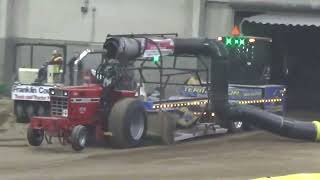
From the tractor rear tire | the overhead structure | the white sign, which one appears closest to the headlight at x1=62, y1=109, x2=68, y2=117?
the tractor rear tire

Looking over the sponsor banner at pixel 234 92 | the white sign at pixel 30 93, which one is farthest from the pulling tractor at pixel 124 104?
the white sign at pixel 30 93

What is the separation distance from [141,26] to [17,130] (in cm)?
1051

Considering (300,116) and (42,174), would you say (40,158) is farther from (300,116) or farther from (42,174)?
(300,116)

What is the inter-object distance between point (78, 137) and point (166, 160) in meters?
2.25

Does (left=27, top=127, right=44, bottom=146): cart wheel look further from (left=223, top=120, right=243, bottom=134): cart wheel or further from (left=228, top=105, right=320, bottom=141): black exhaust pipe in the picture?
(left=223, top=120, right=243, bottom=134): cart wheel

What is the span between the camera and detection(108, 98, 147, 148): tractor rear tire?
641 inches

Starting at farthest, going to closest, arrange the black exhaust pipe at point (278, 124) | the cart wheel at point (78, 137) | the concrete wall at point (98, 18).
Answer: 1. the concrete wall at point (98, 18)
2. the black exhaust pipe at point (278, 124)
3. the cart wheel at point (78, 137)

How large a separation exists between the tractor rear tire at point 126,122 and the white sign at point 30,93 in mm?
5040

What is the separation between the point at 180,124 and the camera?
18.6m

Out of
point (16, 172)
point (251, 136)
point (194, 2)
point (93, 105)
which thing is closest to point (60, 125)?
point (93, 105)

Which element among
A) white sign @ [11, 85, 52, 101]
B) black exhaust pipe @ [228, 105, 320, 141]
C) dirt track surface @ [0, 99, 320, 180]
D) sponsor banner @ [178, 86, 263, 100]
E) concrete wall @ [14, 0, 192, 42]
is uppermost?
concrete wall @ [14, 0, 192, 42]

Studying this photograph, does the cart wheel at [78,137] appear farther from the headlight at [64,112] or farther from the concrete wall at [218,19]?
the concrete wall at [218,19]

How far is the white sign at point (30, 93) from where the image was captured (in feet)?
69.7

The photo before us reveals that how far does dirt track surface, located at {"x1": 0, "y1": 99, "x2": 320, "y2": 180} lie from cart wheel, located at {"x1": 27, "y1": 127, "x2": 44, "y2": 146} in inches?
8.9
